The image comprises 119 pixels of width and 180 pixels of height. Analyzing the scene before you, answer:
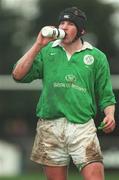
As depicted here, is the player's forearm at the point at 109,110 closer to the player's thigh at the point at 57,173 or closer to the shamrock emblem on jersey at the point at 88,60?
the shamrock emblem on jersey at the point at 88,60

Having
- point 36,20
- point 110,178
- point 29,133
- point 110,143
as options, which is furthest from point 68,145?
point 36,20

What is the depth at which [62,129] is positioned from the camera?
8414mm

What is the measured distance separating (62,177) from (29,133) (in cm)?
1350

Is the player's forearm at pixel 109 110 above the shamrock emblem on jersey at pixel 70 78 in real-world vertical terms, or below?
below

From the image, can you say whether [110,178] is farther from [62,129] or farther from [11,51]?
[11,51]

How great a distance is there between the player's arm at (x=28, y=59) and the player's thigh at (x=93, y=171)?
93 centimetres

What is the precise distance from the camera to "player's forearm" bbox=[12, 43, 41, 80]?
8.19 metres

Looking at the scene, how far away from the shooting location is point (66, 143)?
8.41 meters

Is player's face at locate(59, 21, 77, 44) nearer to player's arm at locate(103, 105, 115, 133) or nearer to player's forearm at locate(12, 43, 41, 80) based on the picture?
player's forearm at locate(12, 43, 41, 80)

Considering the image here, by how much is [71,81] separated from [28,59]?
0.40 metres

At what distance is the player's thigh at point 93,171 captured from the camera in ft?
27.0

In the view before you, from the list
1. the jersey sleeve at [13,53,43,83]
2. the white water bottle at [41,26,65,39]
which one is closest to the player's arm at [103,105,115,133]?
the jersey sleeve at [13,53,43,83]

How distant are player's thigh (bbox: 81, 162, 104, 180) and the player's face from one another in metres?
1.05

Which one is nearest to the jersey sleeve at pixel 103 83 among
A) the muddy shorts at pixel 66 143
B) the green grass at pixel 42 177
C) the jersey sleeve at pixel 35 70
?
the muddy shorts at pixel 66 143
